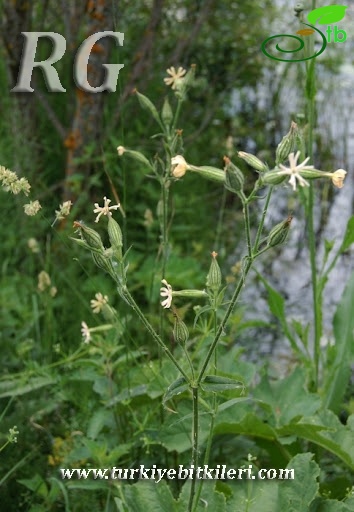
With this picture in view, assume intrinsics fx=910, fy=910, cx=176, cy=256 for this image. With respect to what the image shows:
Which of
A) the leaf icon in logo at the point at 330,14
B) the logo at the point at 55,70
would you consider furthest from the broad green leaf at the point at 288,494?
the logo at the point at 55,70

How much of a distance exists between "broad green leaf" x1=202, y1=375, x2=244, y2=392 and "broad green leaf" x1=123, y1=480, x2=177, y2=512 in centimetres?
26

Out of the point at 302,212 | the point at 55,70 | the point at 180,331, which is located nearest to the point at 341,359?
the point at 180,331

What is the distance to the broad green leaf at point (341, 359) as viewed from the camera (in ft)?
6.27

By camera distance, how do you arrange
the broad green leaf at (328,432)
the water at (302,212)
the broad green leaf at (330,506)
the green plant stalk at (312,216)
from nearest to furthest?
the broad green leaf at (330,506), the broad green leaf at (328,432), the green plant stalk at (312,216), the water at (302,212)

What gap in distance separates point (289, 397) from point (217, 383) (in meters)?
0.58

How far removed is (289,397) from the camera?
1.78m

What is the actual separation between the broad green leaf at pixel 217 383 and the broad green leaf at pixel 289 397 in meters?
0.52

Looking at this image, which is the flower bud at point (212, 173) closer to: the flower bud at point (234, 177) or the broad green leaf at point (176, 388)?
the flower bud at point (234, 177)

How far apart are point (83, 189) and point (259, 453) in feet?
4.92

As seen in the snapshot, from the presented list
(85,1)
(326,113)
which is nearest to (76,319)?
(85,1)

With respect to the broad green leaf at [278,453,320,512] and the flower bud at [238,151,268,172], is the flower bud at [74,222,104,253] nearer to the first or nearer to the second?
the flower bud at [238,151,268,172]

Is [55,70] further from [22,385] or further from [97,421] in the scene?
[97,421]

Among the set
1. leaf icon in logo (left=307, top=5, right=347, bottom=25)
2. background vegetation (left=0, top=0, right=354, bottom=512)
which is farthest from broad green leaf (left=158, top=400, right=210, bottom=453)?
leaf icon in logo (left=307, top=5, right=347, bottom=25)

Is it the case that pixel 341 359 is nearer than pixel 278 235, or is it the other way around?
pixel 278 235
